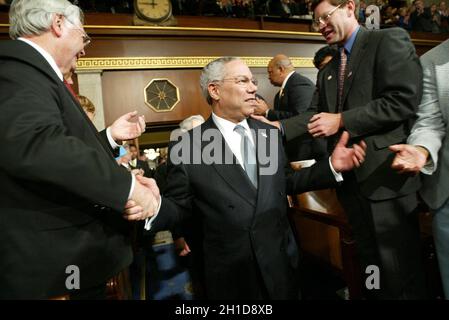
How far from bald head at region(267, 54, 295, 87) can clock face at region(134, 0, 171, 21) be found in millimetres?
3588

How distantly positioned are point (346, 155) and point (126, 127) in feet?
4.11

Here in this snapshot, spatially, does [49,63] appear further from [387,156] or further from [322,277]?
[322,277]

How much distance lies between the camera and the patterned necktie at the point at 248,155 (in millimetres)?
1633

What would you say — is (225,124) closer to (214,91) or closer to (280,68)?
(214,91)

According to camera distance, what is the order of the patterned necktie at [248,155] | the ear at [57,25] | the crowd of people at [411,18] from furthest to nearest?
the crowd of people at [411,18] → the patterned necktie at [248,155] → the ear at [57,25]

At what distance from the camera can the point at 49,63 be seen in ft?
3.65

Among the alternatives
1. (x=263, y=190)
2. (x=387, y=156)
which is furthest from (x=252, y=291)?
(x=387, y=156)

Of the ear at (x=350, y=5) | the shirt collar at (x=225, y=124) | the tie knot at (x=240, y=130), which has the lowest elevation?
the tie knot at (x=240, y=130)

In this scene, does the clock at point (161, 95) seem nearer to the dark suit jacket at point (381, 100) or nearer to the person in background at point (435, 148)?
the dark suit jacket at point (381, 100)

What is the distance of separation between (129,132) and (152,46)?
463cm

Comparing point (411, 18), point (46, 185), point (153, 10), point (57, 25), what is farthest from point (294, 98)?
point (411, 18)

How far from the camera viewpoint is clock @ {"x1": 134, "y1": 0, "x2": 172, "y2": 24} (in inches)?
223

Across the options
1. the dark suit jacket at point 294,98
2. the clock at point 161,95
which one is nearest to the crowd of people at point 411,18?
the clock at point 161,95

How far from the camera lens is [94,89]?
5.29 metres
